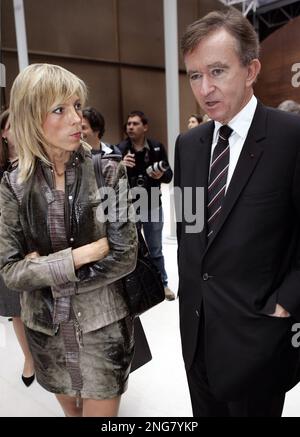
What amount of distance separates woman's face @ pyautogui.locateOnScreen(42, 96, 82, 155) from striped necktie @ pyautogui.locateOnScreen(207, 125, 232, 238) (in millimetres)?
483

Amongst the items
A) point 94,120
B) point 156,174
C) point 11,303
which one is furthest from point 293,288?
point 156,174

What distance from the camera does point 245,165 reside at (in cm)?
118

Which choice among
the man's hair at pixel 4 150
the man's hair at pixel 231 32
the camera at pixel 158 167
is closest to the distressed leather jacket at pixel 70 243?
the man's hair at pixel 231 32

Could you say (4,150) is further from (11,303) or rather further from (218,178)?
(218,178)

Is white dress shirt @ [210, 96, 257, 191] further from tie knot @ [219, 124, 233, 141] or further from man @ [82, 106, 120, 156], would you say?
man @ [82, 106, 120, 156]

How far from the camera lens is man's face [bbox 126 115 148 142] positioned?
345 centimetres

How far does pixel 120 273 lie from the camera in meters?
1.33

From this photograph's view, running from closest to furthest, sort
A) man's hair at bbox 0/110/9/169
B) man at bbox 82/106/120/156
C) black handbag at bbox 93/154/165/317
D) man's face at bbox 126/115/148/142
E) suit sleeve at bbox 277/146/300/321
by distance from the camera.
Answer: suit sleeve at bbox 277/146/300/321, black handbag at bbox 93/154/165/317, man's hair at bbox 0/110/9/169, man at bbox 82/106/120/156, man's face at bbox 126/115/148/142

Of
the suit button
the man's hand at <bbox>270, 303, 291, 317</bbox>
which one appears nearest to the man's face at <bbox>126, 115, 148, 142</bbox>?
the suit button

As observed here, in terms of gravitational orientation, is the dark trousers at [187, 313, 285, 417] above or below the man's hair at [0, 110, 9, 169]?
below

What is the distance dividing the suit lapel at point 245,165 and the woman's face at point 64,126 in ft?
1.85

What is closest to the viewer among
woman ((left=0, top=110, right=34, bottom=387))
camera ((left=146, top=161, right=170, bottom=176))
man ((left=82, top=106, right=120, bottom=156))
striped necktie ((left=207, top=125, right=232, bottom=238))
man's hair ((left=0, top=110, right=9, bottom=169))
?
striped necktie ((left=207, top=125, right=232, bottom=238))

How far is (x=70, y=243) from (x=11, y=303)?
4.00ft

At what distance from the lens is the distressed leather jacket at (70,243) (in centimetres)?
131
